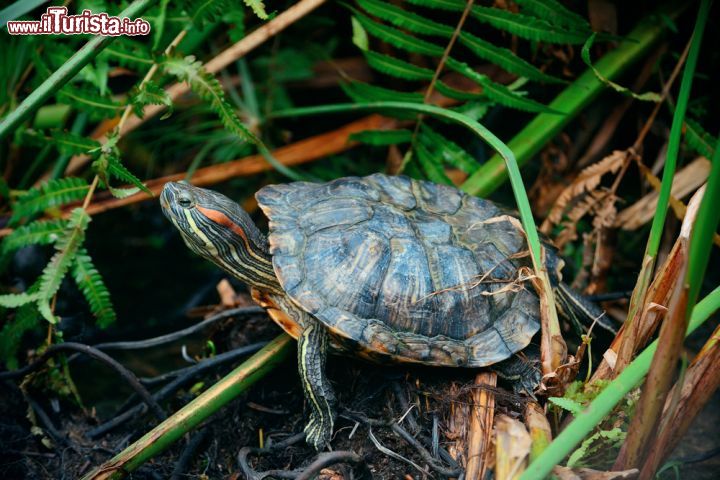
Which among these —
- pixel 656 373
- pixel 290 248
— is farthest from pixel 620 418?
pixel 290 248

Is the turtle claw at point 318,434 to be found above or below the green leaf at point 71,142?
below

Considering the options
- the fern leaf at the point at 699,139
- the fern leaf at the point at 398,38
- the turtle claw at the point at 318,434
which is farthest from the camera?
the fern leaf at the point at 398,38

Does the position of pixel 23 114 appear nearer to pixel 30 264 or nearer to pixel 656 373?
pixel 30 264

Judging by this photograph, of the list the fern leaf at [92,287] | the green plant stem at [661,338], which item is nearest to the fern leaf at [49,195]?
the fern leaf at [92,287]

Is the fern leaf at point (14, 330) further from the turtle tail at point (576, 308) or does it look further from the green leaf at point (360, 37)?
the turtle tail at point (576, 308)

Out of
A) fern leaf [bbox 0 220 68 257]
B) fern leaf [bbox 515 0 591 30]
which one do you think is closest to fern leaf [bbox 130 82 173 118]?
fern leaf [bbox 0 220 68 257]

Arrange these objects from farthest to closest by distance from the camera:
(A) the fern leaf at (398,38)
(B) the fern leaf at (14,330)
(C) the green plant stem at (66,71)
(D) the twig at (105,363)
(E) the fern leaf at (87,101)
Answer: (A) the fern leaf at (398,38)
(E) the fern leaf at (87,101)
(B) the fern leaf at (14,330)
(D) the twig at (105,363)
(C) the green plant stem at (66,71)
